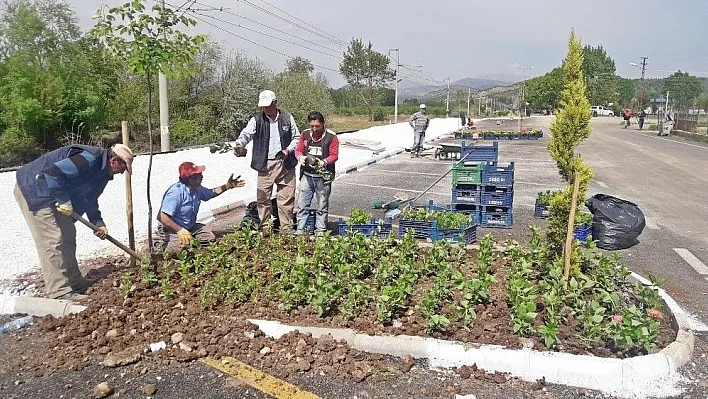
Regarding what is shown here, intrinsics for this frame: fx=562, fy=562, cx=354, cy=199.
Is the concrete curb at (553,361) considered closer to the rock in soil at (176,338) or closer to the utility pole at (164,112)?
the rock in soil at (176,338)

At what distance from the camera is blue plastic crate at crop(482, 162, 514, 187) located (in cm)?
828

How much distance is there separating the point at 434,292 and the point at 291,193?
3.22 m

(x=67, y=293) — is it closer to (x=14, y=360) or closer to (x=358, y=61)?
(x=14, y=360)

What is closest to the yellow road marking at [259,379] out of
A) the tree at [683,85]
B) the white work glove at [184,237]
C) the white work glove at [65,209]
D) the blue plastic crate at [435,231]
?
the white work glove at [65,209]

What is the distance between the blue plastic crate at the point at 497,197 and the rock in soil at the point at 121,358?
5757 mm

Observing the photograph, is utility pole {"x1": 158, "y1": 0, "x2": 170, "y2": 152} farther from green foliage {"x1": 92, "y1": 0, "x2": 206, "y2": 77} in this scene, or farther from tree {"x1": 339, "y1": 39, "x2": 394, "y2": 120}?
tree {"x1": 339, "y1": 39, "x2": 394, "y2": 120}

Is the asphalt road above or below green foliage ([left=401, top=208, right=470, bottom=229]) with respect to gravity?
below

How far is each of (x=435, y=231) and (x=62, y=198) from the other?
406 centimetres

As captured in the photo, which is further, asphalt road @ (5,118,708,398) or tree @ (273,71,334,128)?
tree @ (273,71,334,128)

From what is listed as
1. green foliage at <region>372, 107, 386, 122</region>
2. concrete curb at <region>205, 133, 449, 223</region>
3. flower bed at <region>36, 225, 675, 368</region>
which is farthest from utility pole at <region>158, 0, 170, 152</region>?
green foliage at <region>372, 107, 386, 122</region>

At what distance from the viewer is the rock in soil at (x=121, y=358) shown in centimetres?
394

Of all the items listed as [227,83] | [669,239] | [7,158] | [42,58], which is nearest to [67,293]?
[669,239]

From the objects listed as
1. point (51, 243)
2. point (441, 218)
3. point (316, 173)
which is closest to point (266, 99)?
point (316, 173)

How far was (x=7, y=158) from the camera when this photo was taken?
637 inches
